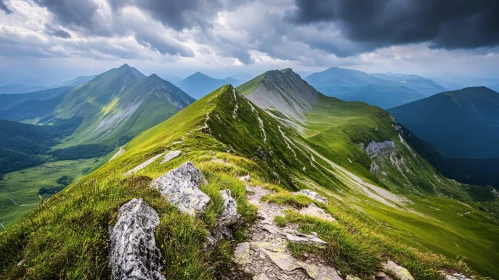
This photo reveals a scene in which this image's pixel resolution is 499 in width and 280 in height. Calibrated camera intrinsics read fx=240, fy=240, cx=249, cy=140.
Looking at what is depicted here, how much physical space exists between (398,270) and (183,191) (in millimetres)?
9674

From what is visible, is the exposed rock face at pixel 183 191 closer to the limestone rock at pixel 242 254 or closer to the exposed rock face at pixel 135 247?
the exposed rock face at pixel 135 247

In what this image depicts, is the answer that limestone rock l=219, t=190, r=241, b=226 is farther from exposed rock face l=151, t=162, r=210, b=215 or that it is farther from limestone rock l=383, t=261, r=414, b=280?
limestone rock l=383, t=261, r=414, b=280

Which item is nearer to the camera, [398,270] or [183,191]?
[398,270]

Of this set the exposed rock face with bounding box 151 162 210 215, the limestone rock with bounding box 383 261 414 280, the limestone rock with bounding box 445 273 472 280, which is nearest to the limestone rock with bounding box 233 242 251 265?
the exposed rock face with bounding box 151 162 210 215

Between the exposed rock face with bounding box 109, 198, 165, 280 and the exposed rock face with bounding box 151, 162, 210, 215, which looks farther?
the exposed rock face with bounding box 151, 162, 210, 215

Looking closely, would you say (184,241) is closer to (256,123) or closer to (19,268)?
(19,268)

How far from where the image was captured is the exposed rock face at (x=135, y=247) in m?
6.28

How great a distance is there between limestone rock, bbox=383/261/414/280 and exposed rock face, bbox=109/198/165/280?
29.3ft

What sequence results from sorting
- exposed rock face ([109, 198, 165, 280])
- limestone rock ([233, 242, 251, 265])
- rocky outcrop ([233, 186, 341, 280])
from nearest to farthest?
exposed rock face ([109, 198, 165, 280]) → rocky outcrop ([233, 186, 341, 280]) → limestone rock ([233, 242, 251, 265])

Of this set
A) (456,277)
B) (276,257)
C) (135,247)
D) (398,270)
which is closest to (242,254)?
(276,257)

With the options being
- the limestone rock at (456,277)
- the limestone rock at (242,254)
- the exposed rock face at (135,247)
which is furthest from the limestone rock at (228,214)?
the limestone rock at (456,277)

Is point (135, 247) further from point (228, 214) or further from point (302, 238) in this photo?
point (302, 238)

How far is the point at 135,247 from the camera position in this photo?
21.7ft

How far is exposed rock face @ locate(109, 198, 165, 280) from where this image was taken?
20.6 feet
